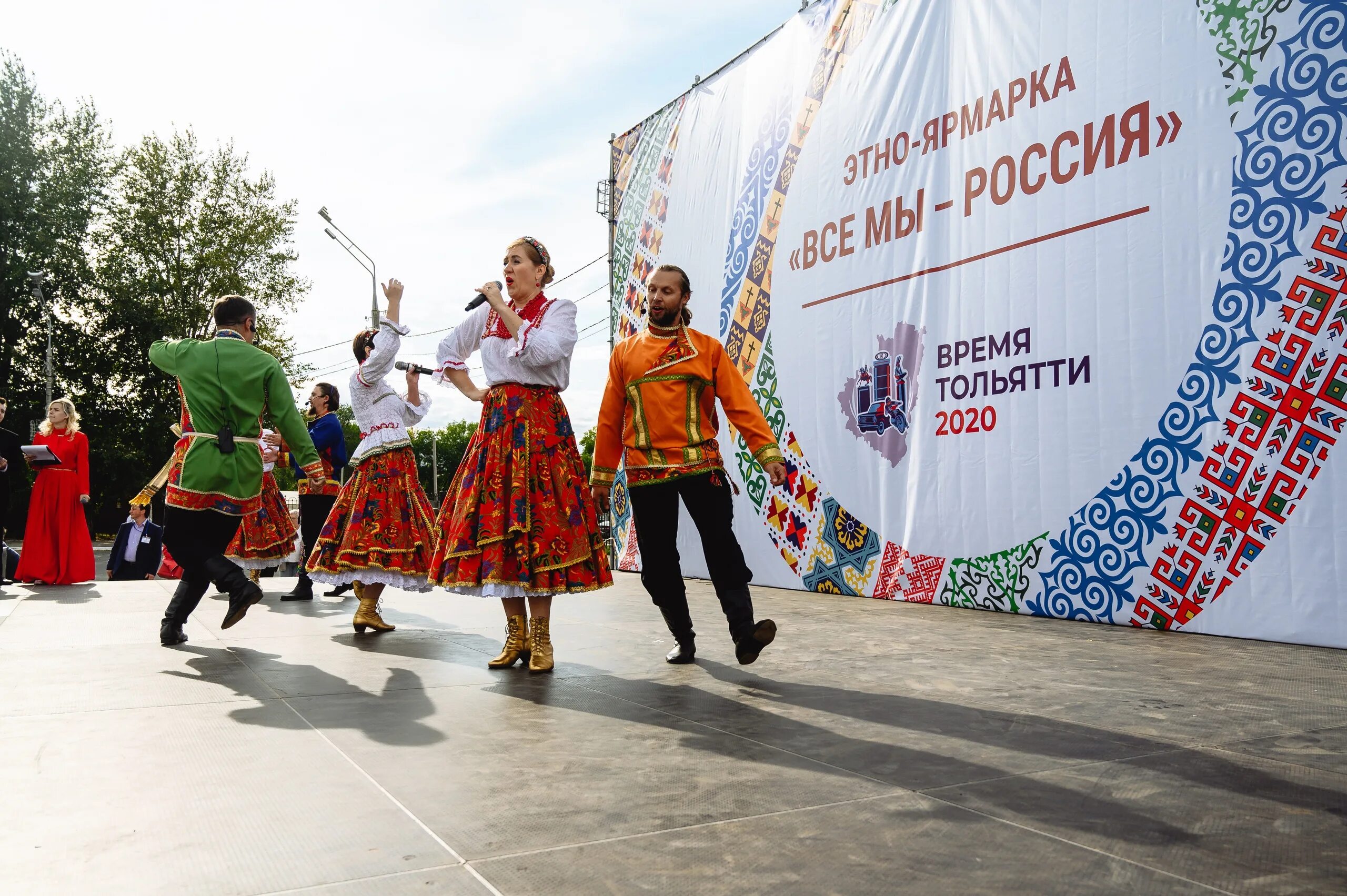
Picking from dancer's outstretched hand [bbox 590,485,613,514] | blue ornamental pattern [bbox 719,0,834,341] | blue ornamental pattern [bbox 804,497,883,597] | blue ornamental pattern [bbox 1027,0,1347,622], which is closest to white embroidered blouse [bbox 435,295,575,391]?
dancer's outstretched hand [bbox 590,485,613,514]

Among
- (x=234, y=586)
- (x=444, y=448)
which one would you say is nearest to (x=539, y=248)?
(x=234, y=586)

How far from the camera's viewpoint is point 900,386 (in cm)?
715

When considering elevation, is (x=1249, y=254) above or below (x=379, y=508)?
above

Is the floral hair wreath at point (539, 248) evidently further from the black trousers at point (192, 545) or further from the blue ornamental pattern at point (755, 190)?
the blue ornamental pattern at point (755, 190)

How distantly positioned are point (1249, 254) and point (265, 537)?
5.87 metres

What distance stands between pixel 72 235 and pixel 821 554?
24023mm

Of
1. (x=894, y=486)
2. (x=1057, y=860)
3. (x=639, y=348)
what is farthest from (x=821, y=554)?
(x=1057, y=860)

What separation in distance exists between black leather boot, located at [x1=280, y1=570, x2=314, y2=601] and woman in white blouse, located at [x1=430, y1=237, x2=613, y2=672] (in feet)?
11.2

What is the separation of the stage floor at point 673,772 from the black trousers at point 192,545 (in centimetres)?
27

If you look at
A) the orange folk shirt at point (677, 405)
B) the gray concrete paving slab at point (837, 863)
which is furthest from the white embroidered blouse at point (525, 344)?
the gray concrete paving slab at point (837, 863)

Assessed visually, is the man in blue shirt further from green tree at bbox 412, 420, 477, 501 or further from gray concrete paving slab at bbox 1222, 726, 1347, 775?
green tree at bbox 412, 420, 477, 501

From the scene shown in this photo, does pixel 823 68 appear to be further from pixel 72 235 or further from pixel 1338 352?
pixel 72 235

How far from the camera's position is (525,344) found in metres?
3.87

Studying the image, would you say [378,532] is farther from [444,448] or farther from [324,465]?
[444,448]
